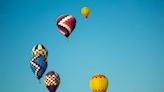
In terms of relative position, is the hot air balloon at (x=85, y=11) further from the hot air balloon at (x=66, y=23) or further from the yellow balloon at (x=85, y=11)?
the hot air balloon at (x=66, y=23)

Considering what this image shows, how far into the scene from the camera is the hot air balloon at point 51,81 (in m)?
48.0

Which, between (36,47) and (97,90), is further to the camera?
(36,47)

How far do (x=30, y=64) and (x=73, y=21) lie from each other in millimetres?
8022

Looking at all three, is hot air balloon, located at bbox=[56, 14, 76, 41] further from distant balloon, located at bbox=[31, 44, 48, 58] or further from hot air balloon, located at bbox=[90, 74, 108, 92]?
hot air balloon, located at bbox=[90, 74, 108, 92]

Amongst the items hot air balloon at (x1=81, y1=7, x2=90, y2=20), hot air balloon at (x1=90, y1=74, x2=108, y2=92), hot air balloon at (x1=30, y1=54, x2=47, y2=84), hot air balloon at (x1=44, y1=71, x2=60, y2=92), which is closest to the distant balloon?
hot air balloon at (x1=30, y1=54, x2=47, y2=84)

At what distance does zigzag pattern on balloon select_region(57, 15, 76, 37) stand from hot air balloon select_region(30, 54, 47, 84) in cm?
474

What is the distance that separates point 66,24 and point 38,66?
258 inches

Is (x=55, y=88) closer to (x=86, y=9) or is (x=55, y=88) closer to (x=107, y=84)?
(x=107, y=84)

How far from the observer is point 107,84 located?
47.1m

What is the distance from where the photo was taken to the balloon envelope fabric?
4844 cm

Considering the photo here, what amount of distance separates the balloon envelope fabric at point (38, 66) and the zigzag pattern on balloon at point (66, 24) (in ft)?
15.5

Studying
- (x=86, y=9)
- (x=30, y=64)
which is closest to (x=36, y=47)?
(x=30, y=64)

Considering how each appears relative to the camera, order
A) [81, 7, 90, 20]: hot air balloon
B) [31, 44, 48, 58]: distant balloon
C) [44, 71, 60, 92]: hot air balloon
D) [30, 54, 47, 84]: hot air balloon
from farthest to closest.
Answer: [81, 7, 90, 20]: hot air balloon
[31, 44, 48, 58]: distant balloon
[30, 54, 47, 84]: hot air balloon
[44, 71, 60, 92]: hot air balloon

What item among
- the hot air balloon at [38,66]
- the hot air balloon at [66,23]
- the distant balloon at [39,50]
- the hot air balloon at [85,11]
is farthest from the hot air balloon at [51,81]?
the hot air balloon at [85,11]
